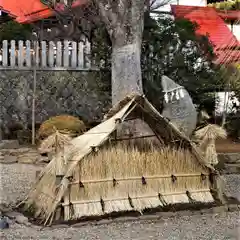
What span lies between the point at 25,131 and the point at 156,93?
2.57 meters

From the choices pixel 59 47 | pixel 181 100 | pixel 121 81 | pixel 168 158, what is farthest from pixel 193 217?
pixel 59 47

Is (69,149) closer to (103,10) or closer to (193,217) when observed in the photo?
(193,217)

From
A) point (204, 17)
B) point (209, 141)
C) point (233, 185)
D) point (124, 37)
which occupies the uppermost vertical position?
point (204, 17)

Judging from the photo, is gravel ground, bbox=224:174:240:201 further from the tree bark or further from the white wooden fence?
the white wooden fence

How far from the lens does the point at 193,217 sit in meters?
5.74

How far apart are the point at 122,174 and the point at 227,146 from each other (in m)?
4.69

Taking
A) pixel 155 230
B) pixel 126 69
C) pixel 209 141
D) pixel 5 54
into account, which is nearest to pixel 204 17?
pixel 5 54

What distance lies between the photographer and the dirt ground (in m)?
9.45

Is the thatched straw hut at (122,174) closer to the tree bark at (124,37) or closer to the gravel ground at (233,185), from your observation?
the gravel ground at (233,185)

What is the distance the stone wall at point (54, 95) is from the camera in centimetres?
1073

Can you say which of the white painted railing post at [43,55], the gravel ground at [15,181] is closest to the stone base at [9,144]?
the gravel ground at [15,181]

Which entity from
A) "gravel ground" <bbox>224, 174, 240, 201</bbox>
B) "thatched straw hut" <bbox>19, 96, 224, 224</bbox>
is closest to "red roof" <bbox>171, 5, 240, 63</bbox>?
"gravel ground" <bbox>224, 174, 240, 201</bbox>

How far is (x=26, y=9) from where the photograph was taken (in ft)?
53.2

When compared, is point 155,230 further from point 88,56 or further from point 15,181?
point 88,56
